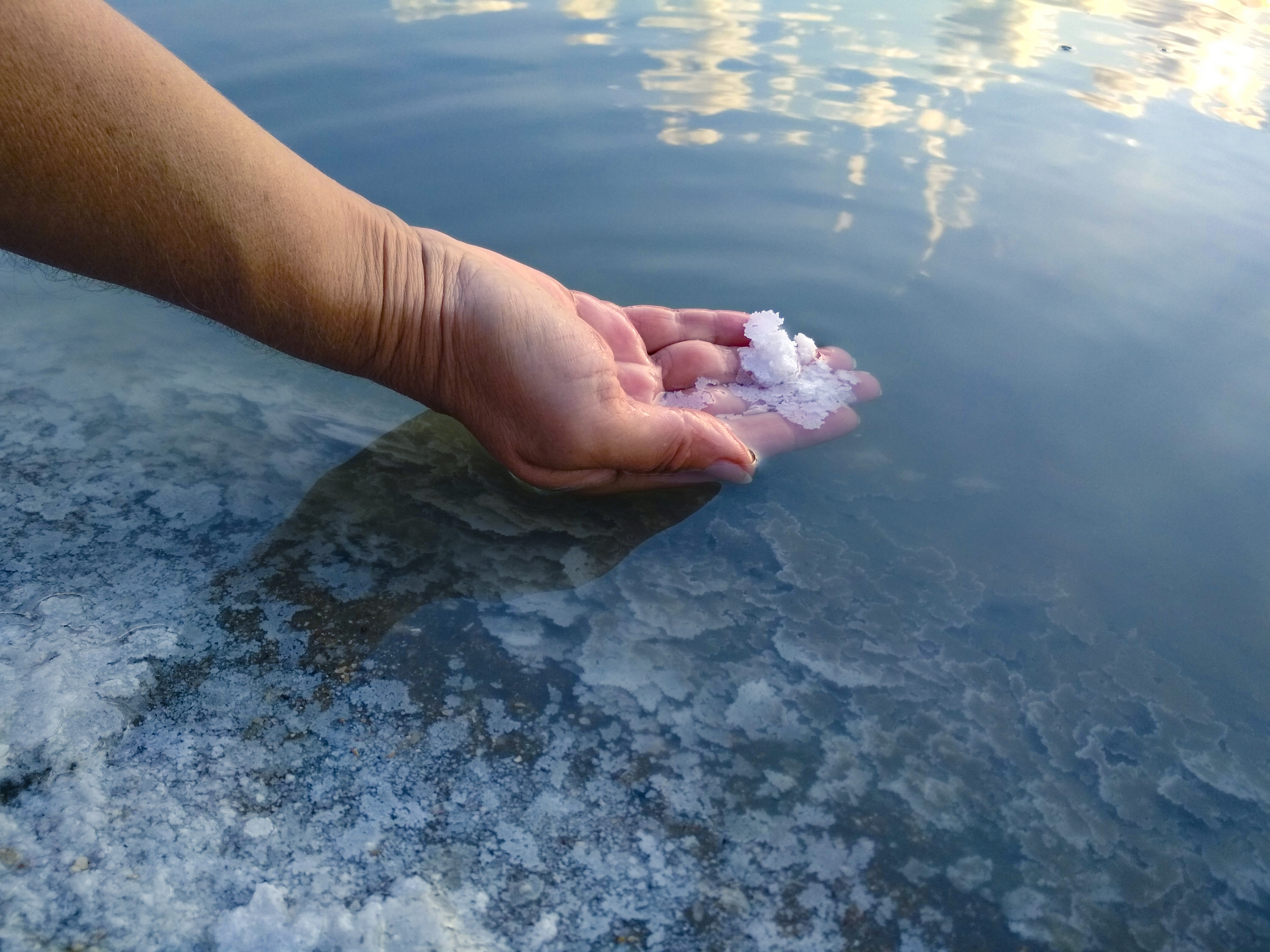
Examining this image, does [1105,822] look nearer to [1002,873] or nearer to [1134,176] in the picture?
[1002,873]

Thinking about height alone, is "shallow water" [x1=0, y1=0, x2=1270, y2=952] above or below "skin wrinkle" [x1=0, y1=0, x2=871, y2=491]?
below

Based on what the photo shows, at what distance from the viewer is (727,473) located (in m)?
2.52

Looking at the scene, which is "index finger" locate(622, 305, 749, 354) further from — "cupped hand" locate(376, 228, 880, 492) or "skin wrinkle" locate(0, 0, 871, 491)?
"cupped hand" locate(376, 228, 880, 492)

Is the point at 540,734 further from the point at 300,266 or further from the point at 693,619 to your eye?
the point at 300,266

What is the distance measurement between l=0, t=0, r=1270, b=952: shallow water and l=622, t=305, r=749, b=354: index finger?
0.31 meters

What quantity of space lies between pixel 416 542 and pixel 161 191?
88cm

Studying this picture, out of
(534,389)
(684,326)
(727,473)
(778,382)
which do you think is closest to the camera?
(534,389)

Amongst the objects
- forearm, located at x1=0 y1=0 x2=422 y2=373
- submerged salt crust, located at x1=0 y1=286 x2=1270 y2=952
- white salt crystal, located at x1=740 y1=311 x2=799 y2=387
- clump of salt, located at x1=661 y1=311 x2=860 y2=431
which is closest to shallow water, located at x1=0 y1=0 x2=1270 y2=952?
submerged salt crust, located at x1=0 y1=286 x2=1270 y2=952

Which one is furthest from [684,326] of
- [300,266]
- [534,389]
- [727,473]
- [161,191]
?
[161,191]

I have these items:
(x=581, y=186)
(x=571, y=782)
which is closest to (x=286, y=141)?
(x=581, y=186)

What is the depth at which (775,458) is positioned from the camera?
8.68 ft

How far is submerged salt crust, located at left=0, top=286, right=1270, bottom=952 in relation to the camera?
1.32m

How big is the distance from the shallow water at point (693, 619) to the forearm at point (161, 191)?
45 cm

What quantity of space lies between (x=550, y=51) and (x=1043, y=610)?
4.44 m
